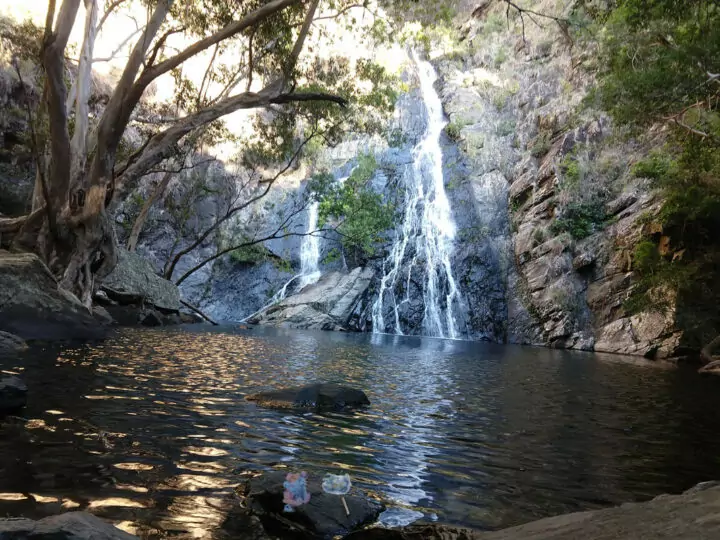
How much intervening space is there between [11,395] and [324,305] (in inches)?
992

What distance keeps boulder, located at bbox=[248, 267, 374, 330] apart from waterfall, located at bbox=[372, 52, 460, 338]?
1.52m

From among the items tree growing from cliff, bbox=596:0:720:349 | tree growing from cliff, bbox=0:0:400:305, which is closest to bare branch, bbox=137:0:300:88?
tree growing from cliff, bbox=0:0:400:305

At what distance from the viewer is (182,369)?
10000 mm

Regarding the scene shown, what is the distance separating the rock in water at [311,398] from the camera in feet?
24.1

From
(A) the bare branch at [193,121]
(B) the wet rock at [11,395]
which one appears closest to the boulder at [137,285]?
(A) the bare branch at [193,121]

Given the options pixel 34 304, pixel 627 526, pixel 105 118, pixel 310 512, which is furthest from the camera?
pixel 105 118

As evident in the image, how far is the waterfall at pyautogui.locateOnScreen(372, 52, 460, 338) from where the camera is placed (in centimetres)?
3014

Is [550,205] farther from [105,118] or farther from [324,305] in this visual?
[105,118]

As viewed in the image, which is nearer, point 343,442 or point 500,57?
point 343,442

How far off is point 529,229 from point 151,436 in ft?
92.2

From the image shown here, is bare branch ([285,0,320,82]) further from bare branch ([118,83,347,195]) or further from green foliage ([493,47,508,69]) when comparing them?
green foliage ([493,47,508,69])

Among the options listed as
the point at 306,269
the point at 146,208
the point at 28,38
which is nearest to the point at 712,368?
the point at 146,208

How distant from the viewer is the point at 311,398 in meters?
7.48

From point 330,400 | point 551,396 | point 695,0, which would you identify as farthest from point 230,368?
point 695,0
